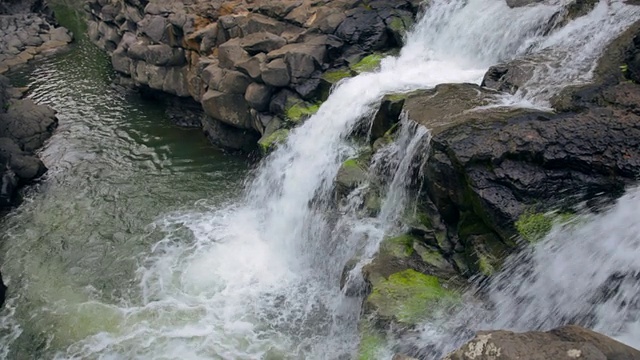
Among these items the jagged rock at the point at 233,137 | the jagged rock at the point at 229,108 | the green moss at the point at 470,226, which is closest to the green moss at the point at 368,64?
the jagged rock at the point at 229,108

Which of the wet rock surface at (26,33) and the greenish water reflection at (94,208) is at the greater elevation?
the wet rock surface at (26,33)

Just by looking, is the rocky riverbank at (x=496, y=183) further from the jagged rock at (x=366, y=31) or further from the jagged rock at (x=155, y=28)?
the jagged rock at (x=155, y=28)

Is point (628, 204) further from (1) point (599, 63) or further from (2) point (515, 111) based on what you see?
(1) point (599, 63)

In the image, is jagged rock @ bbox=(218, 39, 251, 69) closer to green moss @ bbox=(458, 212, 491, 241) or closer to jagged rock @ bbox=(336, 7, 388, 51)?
jagged rock @ bbox=(336, 7, 388, 51)

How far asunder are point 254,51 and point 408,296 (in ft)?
38.0

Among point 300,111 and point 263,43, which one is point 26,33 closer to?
point 263,43

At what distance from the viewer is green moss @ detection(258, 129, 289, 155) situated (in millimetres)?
16062

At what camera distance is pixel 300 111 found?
16406 millimetres

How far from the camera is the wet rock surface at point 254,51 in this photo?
16.9 metres

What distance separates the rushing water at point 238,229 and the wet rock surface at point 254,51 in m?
1.22

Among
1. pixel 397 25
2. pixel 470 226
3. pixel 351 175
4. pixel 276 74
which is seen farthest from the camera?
pixel 397 25

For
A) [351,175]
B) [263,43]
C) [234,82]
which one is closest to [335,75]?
[263,43]

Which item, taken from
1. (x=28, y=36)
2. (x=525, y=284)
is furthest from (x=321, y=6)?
(x=28, y=36)

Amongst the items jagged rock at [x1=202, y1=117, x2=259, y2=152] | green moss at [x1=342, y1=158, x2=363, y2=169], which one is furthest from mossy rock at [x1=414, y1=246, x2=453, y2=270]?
jagged rock at [x1=202, y1=117, x2=259, y2=152]
